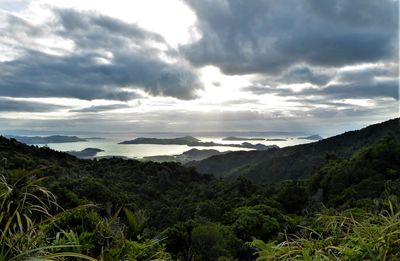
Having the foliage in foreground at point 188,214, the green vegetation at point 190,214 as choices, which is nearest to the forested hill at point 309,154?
the green vegetation at point 190,214

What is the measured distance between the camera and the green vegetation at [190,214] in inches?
140

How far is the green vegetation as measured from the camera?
11.7 feet

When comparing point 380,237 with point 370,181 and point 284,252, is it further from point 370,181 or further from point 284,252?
point 370,181

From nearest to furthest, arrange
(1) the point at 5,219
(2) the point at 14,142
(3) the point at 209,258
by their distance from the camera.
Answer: (1) the point at 5,219 < (3) the point at 209,258 < (2) the point at 14,142

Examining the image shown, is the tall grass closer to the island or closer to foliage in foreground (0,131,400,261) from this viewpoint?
foliage in foreground (0,131,400,261)

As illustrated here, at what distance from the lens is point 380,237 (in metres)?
3.50

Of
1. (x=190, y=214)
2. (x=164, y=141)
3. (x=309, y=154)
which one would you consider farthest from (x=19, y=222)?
(x=164, y=141)

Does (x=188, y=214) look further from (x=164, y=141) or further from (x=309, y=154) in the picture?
(x=164, y=141)

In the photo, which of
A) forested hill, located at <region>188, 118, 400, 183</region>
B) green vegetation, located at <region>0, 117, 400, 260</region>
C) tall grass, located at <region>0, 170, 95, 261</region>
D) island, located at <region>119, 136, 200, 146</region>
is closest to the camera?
tall grass, located at <region>0, 170, 95, 261</region>

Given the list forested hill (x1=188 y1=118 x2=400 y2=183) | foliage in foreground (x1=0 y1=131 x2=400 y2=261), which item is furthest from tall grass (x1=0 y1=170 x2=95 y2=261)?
forested hill (x1=188 y1=118 x2=400 y2=183)

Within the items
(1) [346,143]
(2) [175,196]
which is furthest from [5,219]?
(1) [346,143]

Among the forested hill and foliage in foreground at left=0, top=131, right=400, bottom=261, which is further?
the forested hill

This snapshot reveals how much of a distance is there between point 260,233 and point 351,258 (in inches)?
969

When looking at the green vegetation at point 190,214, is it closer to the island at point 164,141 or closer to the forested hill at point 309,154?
the forested hill at point 309,154
